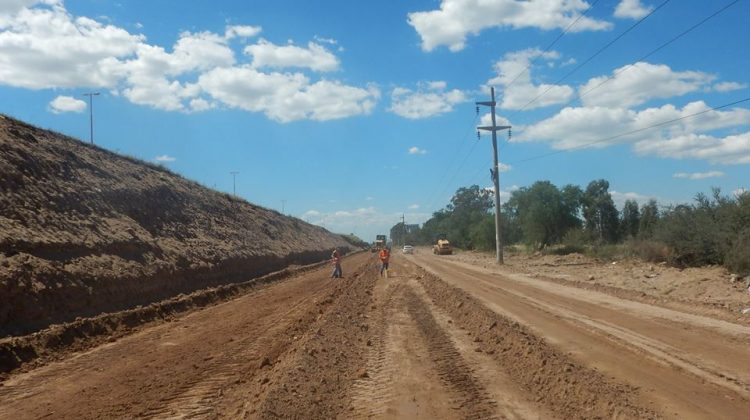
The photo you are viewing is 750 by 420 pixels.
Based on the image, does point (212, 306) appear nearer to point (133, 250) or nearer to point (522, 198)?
point (133, 250)

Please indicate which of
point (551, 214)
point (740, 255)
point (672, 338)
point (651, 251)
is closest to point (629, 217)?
point (551, 214)

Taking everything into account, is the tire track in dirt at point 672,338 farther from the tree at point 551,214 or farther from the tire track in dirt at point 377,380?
the tree at point 551,214

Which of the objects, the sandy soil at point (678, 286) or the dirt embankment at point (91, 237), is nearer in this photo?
the dirt embankment at point (91, 237)

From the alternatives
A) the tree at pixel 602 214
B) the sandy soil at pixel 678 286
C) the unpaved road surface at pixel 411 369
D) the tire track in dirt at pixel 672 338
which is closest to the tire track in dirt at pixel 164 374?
the unpaved road surface at pixel 411 369

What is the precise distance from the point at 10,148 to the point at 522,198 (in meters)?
56.1

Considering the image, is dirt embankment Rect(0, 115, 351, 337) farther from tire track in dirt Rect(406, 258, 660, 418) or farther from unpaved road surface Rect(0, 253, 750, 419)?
tire track in dirt Rect(406, 258, 660, 418)

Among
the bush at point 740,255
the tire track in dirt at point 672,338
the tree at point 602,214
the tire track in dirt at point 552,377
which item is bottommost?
the tire track in dirt at point 672,338

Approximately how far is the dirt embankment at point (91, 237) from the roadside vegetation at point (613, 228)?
74.1 feet

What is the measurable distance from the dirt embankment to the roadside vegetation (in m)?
22.6

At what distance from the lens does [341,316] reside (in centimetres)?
1694

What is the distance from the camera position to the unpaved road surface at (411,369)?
302 inches

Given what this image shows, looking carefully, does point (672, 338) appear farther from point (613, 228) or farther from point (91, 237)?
point (613, 228)

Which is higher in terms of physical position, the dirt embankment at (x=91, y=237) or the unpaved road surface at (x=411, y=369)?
the dirt embankment at (x=91, y=237)

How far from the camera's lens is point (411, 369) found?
32.7 ft
